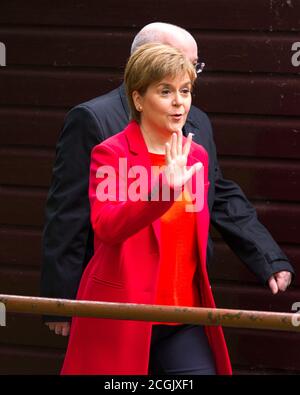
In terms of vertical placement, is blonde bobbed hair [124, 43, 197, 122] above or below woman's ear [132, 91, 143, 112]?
above

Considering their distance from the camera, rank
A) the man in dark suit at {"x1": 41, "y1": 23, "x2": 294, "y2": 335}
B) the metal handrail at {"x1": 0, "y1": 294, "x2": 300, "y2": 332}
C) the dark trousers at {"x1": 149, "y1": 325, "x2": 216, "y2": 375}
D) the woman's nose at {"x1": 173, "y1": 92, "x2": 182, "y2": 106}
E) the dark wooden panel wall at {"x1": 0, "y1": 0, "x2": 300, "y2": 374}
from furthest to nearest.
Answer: the dark wooden panel wall at {"x1": 0, "y1": 0, "x2": 300, "y2": 374}
the man in dark suit at {"x1": 41, "y1": 23, "x2": 294, "y2": 335}
the dark trousers at {"x1": 149, "y1": 325, "x2": 216, "y2": 375}
the woman's nose at {"x1": 173, "y1": 92, "x2": 182, "y2": 106}
the metal handrail at {"x1": 0, "y1": 294, "x2": 300, "y2": 332}

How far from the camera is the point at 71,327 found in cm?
446

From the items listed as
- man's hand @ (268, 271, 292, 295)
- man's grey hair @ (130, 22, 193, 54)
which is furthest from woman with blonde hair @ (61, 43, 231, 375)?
man's grey hair @ (130, 22, 193, 54)

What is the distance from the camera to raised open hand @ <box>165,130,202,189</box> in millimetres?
3572

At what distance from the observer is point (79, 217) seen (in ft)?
15.2

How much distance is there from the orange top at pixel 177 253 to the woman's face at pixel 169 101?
15cm

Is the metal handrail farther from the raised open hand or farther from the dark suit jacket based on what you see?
the dark suit jacket

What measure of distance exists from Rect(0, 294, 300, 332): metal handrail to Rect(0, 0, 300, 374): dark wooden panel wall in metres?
2.36

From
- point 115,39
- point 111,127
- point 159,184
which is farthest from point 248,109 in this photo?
point 159,184

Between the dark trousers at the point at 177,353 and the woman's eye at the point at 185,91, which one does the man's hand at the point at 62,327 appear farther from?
the woman's eye at the point at 185,91

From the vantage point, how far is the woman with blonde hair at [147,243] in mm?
4008
